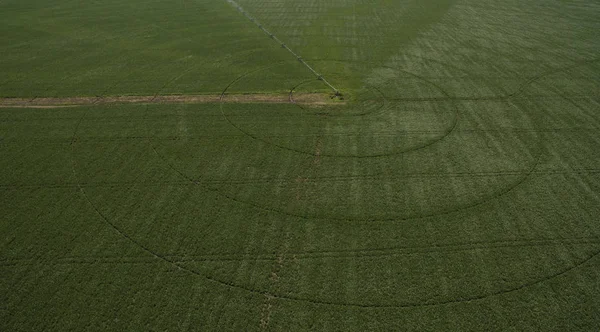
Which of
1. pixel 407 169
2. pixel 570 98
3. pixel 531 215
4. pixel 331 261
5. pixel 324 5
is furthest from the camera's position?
pixel 324 5

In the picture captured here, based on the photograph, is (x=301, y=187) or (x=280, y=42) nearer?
(x=301, y=187)

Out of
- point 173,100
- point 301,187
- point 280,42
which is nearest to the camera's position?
point 301,187

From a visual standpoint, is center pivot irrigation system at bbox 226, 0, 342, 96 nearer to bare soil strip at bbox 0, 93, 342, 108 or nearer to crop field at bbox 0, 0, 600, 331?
crop field at bbox 0, 0, 600, 331

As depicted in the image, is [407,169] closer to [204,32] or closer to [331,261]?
[331,261]

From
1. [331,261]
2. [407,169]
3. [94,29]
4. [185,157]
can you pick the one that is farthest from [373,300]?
[94,29]

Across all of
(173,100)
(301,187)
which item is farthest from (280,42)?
(301,187)

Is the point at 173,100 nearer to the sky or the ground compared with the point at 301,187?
nearer to the sky

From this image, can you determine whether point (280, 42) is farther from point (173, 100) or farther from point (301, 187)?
point (301, 187)
